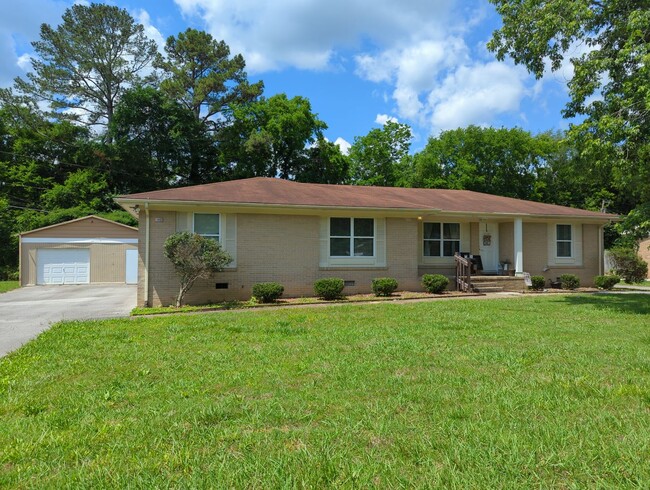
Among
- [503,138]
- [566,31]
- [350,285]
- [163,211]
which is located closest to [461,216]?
[350,285]

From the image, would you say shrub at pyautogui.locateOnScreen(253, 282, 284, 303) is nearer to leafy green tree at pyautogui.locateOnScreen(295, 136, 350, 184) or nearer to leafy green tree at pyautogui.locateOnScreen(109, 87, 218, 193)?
leafy green tree at pyautogui.locateOnScreen(295, 136, 350, 184)

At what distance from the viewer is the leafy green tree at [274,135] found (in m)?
34.3

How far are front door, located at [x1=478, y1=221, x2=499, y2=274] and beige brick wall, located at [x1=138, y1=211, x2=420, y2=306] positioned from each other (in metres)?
4.55

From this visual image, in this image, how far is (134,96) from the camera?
33.5m

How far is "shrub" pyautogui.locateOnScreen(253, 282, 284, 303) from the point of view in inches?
476

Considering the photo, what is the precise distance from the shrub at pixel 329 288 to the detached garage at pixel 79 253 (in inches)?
598

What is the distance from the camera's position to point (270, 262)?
1334 cm

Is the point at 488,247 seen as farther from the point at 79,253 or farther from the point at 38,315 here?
the point at 79,253

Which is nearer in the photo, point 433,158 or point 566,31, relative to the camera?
point 566,31

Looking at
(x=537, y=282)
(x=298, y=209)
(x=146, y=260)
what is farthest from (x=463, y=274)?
(x=146, y=260)

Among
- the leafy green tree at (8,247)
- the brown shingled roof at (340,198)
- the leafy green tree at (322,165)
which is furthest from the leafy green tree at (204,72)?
the brown shingled roof at (340,198)

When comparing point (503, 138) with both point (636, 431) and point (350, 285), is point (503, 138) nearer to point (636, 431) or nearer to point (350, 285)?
point (350, 285)

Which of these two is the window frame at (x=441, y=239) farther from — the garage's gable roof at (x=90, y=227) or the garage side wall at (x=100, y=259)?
the garage side wall at (x=100, y=259)

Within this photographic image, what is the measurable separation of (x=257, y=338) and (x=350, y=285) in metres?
7.33
